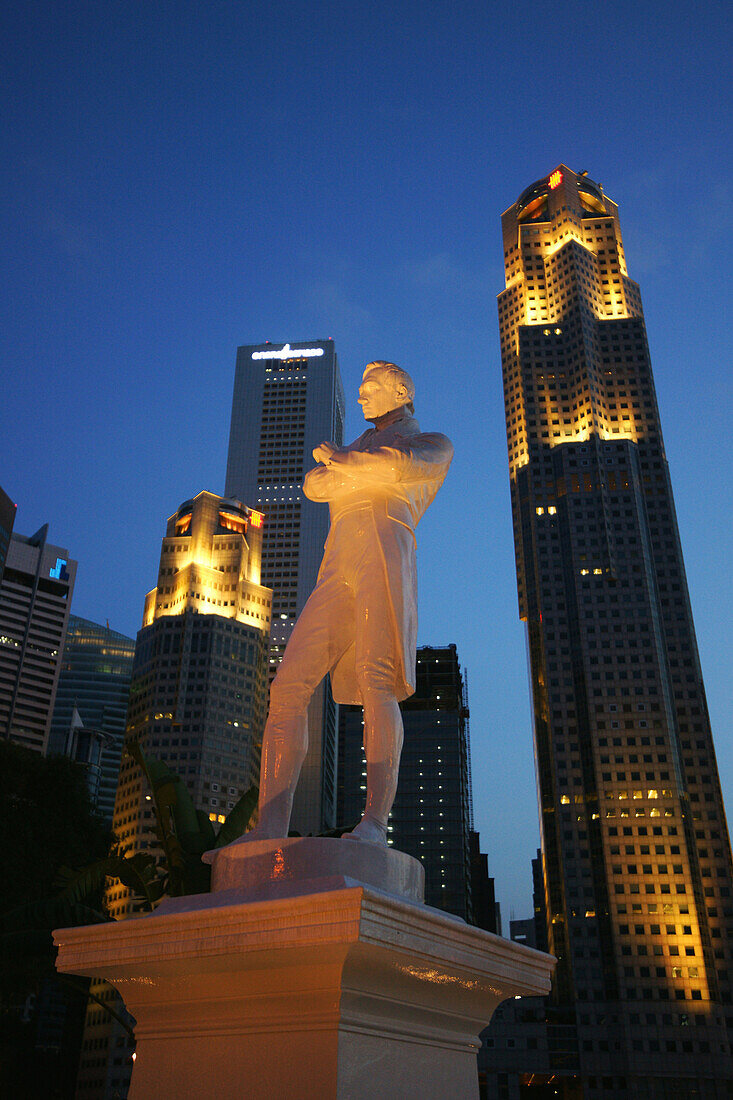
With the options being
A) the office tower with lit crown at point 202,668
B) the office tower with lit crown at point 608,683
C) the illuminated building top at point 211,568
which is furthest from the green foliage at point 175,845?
the illuminated building top at point 211,568

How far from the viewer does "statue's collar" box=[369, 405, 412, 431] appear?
21.1 ft

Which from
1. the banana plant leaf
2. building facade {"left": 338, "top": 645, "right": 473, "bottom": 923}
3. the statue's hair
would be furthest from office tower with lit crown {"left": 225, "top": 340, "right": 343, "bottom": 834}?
the statue's hair

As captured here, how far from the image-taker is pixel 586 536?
104375 millimetres

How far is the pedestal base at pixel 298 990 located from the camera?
3818 millimetres

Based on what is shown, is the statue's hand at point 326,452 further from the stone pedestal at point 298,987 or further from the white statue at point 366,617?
the stone pedestal at point 298,987

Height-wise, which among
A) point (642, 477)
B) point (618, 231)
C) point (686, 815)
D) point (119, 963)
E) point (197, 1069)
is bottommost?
point (197, 1069)

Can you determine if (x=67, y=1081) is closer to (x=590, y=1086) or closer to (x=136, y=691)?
(x=590, y=1086)

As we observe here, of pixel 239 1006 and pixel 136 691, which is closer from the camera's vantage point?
pixel 239 1006

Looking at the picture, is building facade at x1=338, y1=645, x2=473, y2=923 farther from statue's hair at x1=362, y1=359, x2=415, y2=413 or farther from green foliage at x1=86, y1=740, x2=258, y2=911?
statue's hair at x1=362, y1=359, x2=415, y2=413

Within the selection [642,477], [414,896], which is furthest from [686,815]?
[414,896]

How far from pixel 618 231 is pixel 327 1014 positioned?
138 meters

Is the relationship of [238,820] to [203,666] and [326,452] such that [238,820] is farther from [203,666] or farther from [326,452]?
[203,666]

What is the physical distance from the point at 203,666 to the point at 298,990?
10750cm

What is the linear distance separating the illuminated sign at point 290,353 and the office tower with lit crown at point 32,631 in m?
46.4
